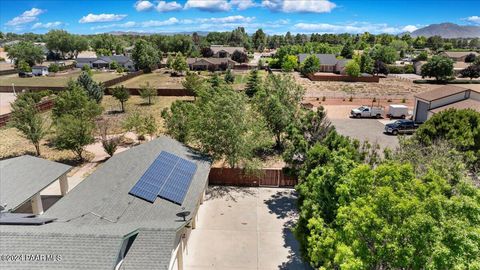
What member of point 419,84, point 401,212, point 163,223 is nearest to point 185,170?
point 163,223

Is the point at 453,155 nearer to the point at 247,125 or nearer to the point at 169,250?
the point at 247,125

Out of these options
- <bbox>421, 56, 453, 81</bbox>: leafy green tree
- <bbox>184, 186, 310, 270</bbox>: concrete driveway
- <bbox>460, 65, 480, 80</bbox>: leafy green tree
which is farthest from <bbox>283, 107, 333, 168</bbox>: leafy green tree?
<bbox>460, 65, 480, 80</bbox>: leafy green tree

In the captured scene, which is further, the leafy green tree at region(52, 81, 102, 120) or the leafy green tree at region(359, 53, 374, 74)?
the leafy green tree at region(359, 53, 374, 74)

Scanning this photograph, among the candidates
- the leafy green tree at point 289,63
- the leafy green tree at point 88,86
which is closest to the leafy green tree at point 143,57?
the leafy green tree at point 289,63

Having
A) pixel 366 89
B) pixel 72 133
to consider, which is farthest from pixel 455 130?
pixel 366 89

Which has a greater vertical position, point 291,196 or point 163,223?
point 163,223

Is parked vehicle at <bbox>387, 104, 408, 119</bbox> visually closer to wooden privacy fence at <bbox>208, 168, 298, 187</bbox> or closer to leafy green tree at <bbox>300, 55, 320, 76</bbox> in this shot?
wooden privacy fence at <bbox>208, 168, 298, 187</bbox>

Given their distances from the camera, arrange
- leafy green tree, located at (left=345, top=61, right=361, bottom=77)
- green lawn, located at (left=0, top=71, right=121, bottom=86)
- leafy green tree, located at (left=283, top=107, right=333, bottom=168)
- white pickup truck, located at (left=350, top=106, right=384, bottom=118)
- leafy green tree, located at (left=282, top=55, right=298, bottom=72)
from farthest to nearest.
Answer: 1. leafy green tree, located at (left=282, top=55, right=298, bottom=72)
2. leafy green tree, located at (left=345, top=61, right=361, bottom=77)
3. green lawn, located at (left=0, top=71, right=121, bottom=86)
4. white pickup truck, located at (left=350, top=106, right=384, bottom=118)
5. leafy green tree, located at (left=283, top=107, right=333, bottom=168)

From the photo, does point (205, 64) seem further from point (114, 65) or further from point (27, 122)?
point (27, 122)
